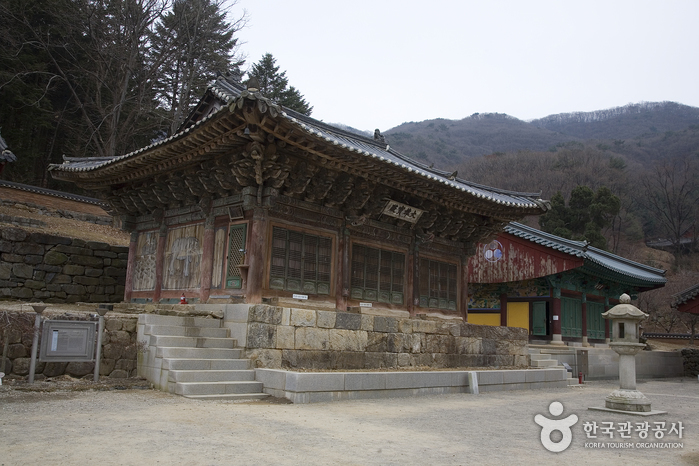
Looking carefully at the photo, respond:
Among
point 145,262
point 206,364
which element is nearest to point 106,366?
point 206,364

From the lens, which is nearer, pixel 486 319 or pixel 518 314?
pixel 518 314

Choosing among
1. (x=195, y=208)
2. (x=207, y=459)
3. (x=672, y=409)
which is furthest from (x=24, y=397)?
(x=672, y=409)

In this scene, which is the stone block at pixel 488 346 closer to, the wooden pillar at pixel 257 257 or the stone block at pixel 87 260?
the wooden pillar at pixel 257 257

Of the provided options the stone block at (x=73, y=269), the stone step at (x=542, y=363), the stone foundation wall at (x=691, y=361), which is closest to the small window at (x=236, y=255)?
the stone block at (x=73, y=269)

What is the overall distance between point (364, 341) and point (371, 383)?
2.07 metres

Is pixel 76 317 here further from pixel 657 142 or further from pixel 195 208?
pixel 657 142

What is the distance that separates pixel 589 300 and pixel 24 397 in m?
25.1

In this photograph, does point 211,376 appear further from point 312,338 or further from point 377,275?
point 377,275

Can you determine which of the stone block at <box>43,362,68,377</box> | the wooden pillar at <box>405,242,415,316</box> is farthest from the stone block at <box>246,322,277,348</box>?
the wooden pillar at <box>405,242,415,316</box>

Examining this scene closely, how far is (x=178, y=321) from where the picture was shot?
10906 mm

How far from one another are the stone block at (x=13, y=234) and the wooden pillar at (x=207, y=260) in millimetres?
7197

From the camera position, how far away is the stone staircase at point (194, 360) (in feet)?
30.7

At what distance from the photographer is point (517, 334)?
17.1 meters

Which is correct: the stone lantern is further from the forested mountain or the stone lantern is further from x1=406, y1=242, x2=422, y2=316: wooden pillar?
the forested mountain
